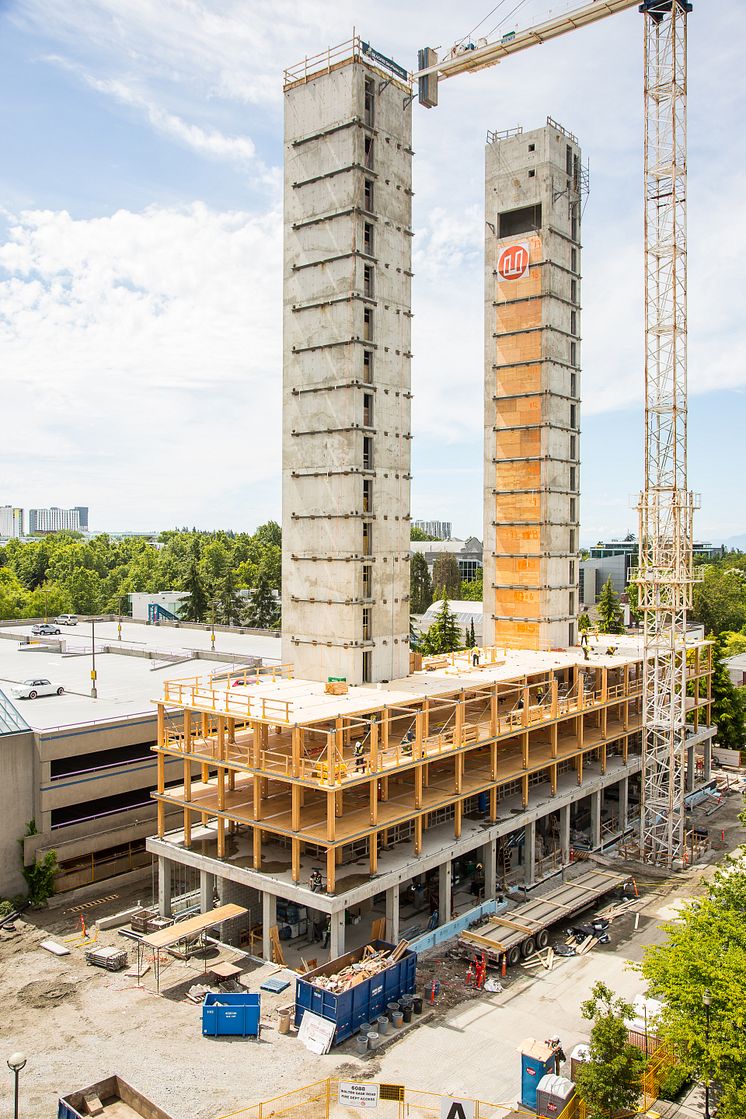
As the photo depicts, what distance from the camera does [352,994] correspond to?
26.1m

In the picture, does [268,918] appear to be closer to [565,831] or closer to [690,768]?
[565,831]

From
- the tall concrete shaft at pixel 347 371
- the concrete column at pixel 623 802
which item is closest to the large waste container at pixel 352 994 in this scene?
the tall concrete shaft at pixel 347 371

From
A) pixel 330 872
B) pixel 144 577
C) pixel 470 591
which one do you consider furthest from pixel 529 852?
pixel 144 577

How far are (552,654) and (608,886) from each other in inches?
746

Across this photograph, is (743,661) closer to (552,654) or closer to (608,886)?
(552,654)

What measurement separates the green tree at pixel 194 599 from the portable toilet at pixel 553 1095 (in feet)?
316

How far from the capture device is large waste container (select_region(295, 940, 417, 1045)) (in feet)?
84.6

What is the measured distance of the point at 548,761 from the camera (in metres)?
42.6

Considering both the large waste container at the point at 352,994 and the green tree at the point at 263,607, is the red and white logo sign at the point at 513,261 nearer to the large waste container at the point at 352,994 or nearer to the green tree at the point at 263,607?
the large waste container at the point at 352,994

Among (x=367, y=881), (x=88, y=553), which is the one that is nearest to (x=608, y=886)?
(x=367, y=881)

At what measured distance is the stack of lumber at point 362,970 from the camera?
2683cm

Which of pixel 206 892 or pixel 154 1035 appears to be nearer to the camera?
pixel 154 1035

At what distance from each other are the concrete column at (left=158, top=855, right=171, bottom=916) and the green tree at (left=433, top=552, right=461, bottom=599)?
110880 millimetres

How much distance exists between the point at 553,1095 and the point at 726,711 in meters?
49.0
